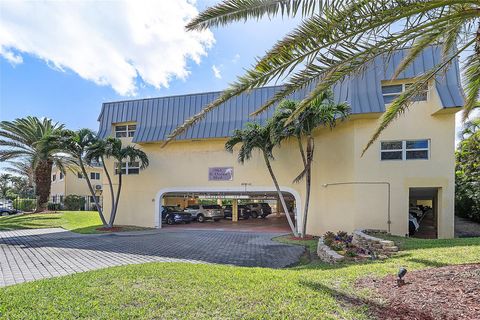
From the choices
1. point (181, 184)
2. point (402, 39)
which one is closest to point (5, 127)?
point (181, 184)

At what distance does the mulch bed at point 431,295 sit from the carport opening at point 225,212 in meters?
15.3

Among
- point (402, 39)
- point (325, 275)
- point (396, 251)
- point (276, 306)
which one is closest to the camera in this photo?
point (276, 306)

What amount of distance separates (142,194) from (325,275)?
1631 cm

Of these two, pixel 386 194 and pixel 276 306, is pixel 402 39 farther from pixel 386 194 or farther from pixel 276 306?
pixel 386 194

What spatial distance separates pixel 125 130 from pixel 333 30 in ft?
62.3

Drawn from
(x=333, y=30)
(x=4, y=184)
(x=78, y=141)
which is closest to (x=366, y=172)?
(x=333, y=30)

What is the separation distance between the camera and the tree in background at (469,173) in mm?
16766

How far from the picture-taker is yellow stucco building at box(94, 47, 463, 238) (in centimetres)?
1374

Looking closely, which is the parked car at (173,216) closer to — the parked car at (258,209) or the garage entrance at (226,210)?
the garage entrance at (226,210)

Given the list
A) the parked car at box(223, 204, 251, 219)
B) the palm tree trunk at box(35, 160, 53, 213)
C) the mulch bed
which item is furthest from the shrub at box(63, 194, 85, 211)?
the mulch bed

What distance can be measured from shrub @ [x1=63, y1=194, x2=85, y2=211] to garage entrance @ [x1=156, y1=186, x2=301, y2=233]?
12899 mm

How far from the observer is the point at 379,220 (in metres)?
14.0

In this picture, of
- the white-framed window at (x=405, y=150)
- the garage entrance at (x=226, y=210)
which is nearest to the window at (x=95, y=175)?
the garage entrance at (x=226, y=210)

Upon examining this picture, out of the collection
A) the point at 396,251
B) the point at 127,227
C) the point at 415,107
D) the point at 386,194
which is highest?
the point at 415,107
